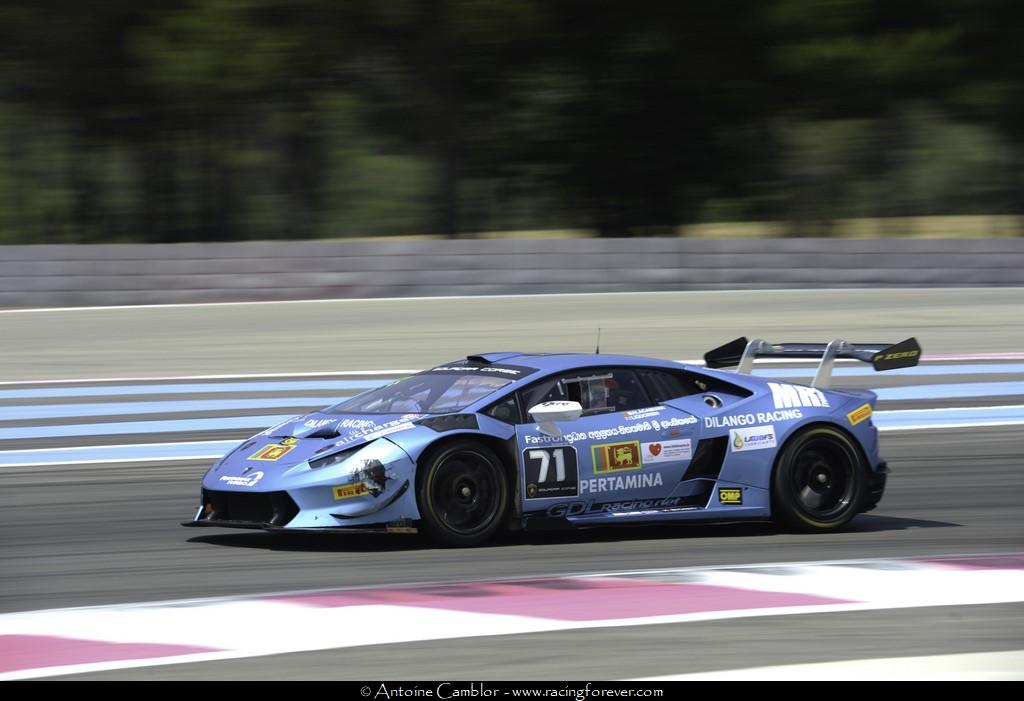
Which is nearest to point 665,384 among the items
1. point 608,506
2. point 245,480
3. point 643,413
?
point 643,413

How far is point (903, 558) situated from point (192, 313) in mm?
12307

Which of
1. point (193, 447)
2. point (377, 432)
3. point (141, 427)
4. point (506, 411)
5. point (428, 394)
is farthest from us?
point (141, 427)

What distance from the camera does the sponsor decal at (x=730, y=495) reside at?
8266 mm

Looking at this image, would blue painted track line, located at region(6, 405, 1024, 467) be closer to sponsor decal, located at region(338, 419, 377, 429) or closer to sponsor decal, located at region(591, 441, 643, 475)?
sponsor decal, located at region(591, 441, 643, 475)

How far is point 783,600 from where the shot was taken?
6320 millimetres

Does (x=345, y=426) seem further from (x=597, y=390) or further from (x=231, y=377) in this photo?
(x=231, y=377)

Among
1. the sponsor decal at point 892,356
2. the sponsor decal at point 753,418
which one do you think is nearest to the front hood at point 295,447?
the sponsor decal at point 753,418

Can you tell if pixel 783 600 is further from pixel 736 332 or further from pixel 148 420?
pixel 736 332

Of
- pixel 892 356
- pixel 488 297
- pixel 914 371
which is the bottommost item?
pixel 914 371

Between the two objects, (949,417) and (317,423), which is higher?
(317,423)

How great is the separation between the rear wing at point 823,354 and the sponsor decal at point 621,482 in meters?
1.31

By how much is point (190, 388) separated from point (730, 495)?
7324mm

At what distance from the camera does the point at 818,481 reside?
27.9 feet

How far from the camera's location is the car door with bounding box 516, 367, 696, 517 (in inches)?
309
